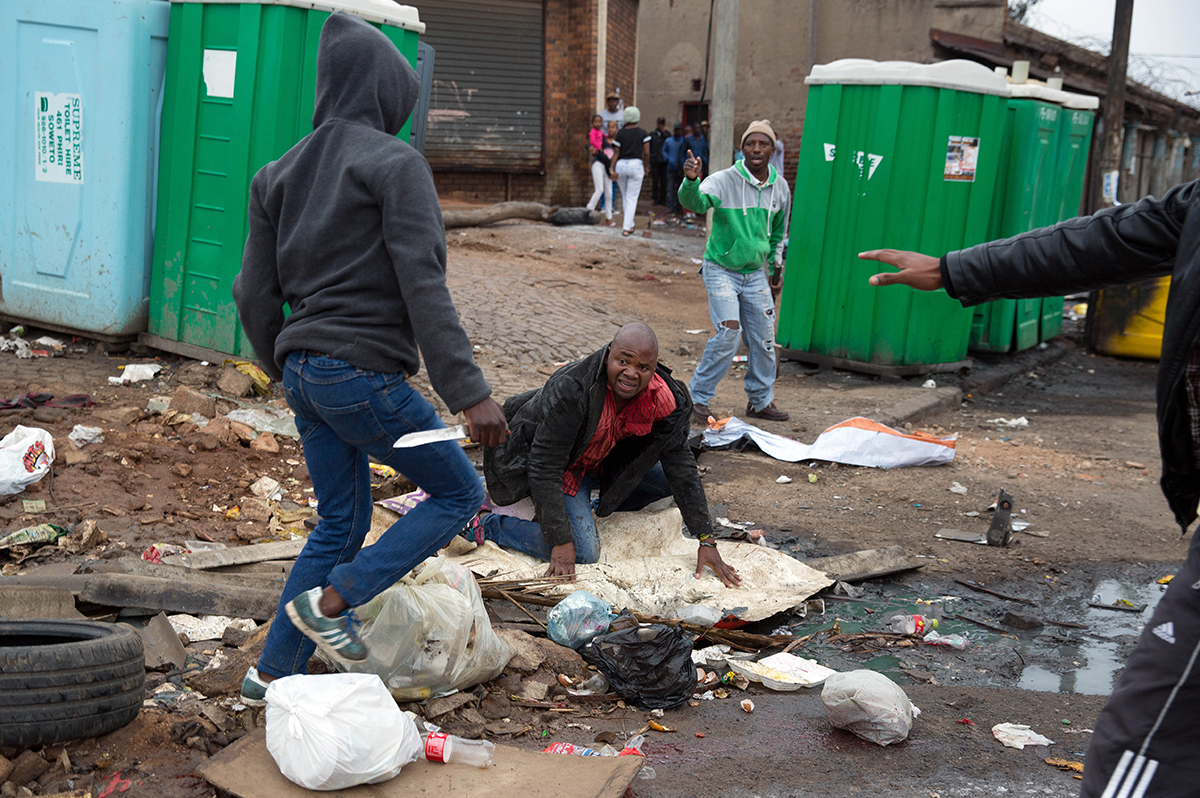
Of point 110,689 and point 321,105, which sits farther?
point 321,105

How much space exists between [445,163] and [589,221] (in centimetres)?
292

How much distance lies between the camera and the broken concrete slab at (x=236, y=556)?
3.67 m

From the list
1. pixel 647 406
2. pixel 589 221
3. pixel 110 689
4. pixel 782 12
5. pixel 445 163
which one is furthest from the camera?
pixel 782 12

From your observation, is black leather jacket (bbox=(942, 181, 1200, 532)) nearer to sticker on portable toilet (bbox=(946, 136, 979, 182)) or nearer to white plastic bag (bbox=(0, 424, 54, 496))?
white plastic bag (bbox=(0, 424, 54, 496))

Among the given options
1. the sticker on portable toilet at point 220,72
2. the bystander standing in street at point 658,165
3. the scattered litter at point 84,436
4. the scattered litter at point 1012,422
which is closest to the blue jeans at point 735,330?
the scattered litter at point 1012,422

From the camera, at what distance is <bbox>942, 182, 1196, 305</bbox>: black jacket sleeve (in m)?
2.05

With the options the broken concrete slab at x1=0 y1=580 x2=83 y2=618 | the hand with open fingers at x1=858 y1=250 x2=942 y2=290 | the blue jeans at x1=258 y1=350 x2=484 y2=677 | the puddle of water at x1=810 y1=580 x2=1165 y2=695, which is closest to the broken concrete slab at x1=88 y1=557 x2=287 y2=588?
the broken concrete slab at x1=0 y1=580 x2=83 y2=618

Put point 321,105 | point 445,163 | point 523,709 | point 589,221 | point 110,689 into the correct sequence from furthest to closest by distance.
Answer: point 445,163
point 589,221
point 523,709
point 321,105
point 110,689

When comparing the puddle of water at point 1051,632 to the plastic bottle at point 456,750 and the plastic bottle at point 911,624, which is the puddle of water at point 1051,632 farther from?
the plastic bottle at point 456,750

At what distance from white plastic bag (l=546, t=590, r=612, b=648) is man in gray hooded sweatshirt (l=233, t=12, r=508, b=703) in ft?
3.00

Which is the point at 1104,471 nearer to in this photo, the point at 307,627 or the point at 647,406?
the point at 647,406

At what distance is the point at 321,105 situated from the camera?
2.62m

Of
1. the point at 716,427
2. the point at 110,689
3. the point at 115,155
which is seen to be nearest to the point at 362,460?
the point at 110,689

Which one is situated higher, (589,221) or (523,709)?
(589,221)
